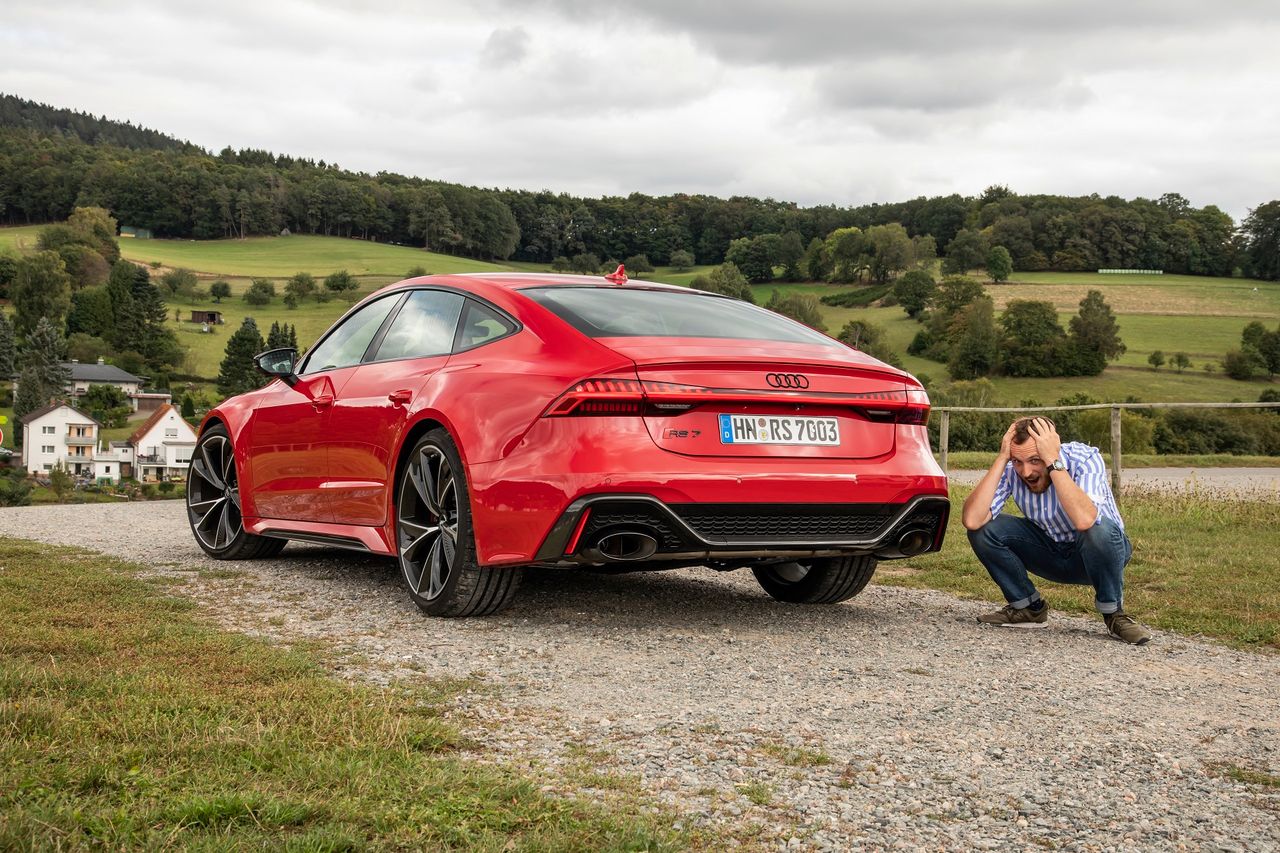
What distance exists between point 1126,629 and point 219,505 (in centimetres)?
540

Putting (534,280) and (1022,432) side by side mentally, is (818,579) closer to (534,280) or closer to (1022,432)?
(1022,432)

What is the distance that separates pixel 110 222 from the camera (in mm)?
126875

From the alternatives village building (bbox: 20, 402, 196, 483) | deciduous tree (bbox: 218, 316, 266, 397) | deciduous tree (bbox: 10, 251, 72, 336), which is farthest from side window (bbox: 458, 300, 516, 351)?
deciduous tree (bbox: 10, 251, 72, 336)

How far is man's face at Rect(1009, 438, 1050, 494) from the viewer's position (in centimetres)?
577

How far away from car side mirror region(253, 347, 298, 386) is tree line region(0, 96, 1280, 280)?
85557 millimetres

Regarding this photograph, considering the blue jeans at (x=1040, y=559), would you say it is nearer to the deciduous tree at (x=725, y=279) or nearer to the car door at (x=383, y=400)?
the car door at (x=383, y=400)

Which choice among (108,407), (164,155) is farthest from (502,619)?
(164,155)

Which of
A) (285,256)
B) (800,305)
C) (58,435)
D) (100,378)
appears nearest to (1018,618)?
(800,305)

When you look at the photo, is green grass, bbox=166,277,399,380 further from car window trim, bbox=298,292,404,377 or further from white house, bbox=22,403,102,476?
car window trim, bbox=298,292,404,377

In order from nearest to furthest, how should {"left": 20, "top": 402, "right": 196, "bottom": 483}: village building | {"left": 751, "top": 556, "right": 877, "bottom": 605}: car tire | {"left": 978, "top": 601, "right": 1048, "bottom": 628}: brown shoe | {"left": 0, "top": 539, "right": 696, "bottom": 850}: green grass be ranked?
1. {"left": 0, "top": 539, "right": 696, "bottom": 850}: green grass
2. {"left": 978, "top": 601, "right": 1048, "bottom": 628}: brown shoe
3. {"left": 751, "top": 556, "right": 877, "bottom": 605}: car tire
4. {"left": 20, "top": 402, "right": 196, "bottom": 483}: village building

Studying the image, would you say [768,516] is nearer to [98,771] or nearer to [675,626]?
[675,626]

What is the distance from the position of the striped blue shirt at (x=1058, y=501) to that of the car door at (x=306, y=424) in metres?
3.25

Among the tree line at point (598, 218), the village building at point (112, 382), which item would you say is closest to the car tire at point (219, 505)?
the tree line at point (598, 218)

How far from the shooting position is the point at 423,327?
612 centimetres
